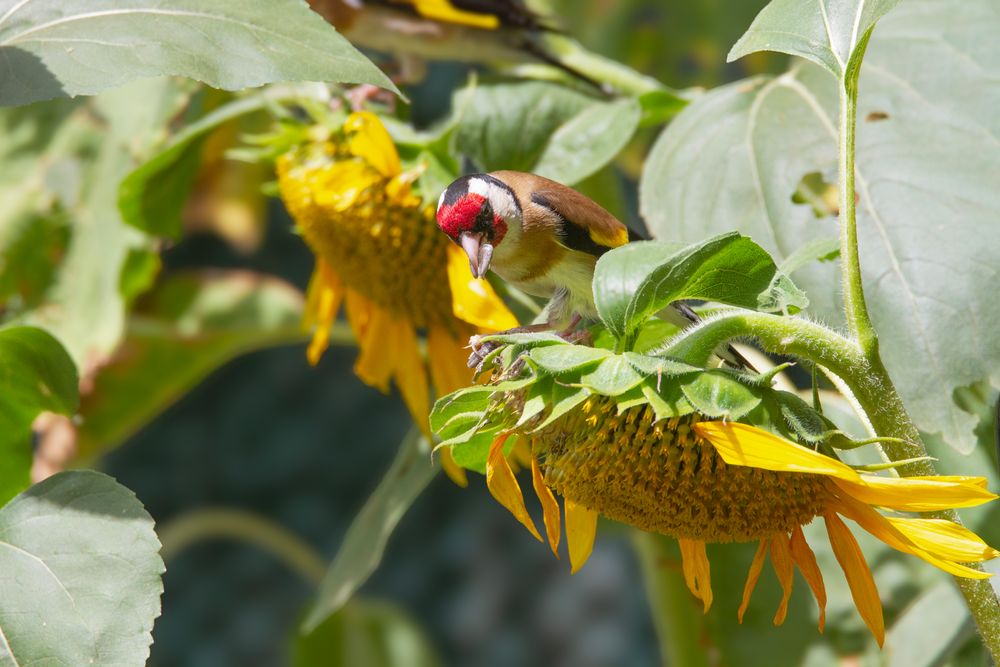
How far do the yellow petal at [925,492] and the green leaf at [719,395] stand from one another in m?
0.04

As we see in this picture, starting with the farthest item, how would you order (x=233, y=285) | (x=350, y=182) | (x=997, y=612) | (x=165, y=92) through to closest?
(x=233, y=285), (x=165, y=92), (x=350, y=182), (x=997, y=612)

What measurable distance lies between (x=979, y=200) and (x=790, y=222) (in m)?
0.09

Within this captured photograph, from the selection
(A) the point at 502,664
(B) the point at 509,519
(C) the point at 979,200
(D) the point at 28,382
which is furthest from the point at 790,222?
(A) the point at 502,664

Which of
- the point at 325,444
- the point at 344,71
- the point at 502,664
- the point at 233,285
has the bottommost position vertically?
the point at 502,664

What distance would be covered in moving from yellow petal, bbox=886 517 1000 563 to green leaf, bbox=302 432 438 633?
30 cm

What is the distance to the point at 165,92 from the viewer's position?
0.84 meters

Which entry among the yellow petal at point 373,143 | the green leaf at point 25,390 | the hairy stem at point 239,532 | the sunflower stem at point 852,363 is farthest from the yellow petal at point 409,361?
the hairy stem at point 239,532

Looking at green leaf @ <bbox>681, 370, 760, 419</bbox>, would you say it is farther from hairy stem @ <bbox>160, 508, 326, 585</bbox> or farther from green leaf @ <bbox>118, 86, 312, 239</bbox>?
hairy stem @ <bbox>160, 508, 326, 585</bbox>

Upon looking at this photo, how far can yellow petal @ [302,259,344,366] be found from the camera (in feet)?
2.29

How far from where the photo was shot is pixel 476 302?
604mm

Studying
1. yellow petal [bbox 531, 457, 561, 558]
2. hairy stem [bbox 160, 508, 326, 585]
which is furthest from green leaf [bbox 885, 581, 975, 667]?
hairy stem [bbox 160, 508, 326, 585]

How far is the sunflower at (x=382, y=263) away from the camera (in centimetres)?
63

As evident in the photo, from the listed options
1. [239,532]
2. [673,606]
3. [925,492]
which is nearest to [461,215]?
[925,492]

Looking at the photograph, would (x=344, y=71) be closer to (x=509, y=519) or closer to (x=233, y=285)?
(x=233, y=285)
